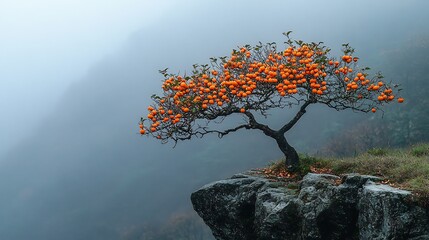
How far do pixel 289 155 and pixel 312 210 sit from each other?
4.64 m

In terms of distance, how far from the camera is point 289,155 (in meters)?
18.3

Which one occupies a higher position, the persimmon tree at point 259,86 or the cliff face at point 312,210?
the persimmon tree at point 259,86

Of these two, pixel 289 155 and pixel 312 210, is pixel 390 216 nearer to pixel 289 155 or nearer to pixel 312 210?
pixel 312 210

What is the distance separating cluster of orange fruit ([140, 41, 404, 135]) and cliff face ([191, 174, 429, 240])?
3316mm

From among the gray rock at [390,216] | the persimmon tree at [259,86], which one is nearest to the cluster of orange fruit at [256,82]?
the persimmon tree at [259,86]

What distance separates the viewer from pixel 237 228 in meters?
16.9

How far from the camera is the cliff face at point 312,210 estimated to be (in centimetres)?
1182

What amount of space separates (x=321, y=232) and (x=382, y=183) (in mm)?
2457

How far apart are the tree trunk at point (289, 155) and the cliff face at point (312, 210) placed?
1.72 metres

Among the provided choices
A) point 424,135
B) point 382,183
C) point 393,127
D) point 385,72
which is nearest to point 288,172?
point 382,183

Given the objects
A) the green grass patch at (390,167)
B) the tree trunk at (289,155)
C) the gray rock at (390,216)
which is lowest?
the gray rock at (390,216)

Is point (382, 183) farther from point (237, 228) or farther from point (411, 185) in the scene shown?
point (237, 228)

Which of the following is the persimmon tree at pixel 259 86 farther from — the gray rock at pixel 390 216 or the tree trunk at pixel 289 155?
the gray rock at pixel 390 216

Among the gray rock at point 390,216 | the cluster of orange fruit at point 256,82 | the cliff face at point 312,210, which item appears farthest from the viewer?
the cluster of orange fruit at point 256,82
